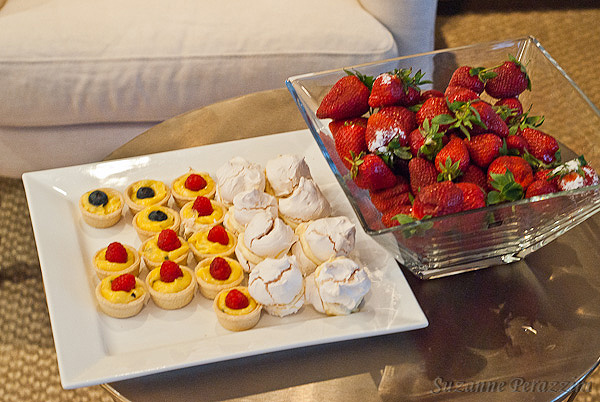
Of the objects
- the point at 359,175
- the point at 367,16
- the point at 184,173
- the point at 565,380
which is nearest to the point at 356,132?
the point at 359,175

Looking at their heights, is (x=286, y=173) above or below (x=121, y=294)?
above

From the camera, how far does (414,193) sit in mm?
945

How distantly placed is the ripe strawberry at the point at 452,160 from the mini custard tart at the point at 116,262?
1.55ft

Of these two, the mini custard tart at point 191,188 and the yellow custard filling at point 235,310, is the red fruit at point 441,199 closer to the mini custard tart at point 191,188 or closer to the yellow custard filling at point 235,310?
the yellow custard filling at point 235,310

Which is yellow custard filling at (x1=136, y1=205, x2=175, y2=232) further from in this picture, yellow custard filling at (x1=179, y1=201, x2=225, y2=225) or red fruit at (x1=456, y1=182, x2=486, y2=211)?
red fruit at (x1=456, y1=182, x2=486, y2=211)

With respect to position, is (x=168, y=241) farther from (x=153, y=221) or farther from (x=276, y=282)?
(x=276, y=282)

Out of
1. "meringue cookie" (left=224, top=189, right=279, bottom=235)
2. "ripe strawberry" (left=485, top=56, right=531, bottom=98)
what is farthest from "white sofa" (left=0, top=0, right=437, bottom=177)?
"meringue cookie" (left=224, top=189, right=279, bottom=235)

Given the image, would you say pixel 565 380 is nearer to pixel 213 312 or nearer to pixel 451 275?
pixel 451 275

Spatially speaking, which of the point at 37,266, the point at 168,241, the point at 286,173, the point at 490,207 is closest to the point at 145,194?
the point at 168,241

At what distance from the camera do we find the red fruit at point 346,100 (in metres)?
1.06

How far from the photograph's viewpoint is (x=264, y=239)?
37.7 inches

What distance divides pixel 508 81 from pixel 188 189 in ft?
1.84

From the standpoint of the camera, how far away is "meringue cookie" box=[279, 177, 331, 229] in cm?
102

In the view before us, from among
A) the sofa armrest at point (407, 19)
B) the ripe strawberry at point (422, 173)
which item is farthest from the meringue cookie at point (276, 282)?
the sofa armrest at point (407, 19)
